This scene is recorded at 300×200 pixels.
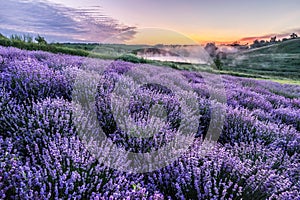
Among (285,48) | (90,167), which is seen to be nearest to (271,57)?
(285,48)

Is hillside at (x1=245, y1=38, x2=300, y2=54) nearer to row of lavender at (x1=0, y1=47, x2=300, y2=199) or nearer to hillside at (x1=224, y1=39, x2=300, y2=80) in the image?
hillside at (x1=224, y1=39, x2=300, y2=80)

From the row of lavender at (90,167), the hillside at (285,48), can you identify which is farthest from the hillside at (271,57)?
the row of lavender at (90,167)

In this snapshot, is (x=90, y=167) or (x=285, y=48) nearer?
(x=90, y=167)

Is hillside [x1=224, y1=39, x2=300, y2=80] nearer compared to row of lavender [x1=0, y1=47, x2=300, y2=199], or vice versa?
row of lavender [x1=0, y1=47, x2=300, y2=199]

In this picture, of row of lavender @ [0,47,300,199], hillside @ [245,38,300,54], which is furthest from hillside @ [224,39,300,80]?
row of lavender @ [0,47,300,199]

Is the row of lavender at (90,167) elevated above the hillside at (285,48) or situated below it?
A: below

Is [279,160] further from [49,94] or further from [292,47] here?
[292,47]

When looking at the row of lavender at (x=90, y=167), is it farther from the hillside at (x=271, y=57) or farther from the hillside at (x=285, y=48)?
the hillside at (x=285, y=48)

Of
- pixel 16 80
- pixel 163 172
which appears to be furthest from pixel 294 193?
pixel 16 80

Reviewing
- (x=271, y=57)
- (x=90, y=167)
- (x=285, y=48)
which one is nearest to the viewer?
(x=90, y=167)

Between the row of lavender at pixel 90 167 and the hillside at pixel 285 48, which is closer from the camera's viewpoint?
the row of lavender at pixel 90 167

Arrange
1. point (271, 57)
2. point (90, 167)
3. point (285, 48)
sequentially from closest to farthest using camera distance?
point (90, 167) → point (271, 57) → point (285, 48)

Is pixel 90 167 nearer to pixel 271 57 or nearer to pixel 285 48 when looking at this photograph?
pixel 271 57

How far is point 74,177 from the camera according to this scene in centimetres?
153
